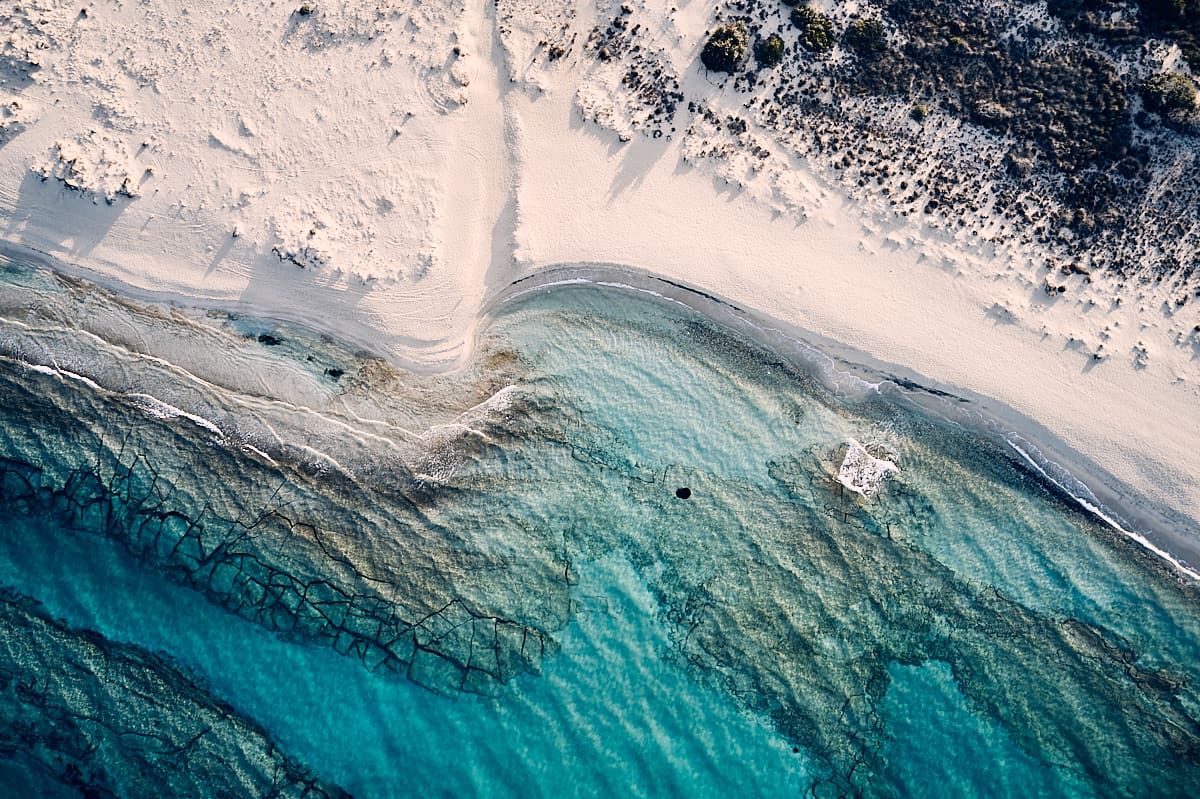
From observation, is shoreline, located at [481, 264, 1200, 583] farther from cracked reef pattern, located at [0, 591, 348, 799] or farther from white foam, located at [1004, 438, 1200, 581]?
cracked reef pattern, located at [0, 591, 348, 799]

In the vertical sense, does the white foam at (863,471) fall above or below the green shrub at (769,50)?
below

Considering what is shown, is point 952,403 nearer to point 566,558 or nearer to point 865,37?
point 865,37

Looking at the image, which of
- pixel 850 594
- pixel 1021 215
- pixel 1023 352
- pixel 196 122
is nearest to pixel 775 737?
pixel 850 594

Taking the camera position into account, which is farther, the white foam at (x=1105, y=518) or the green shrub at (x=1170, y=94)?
the white foam at (x=1105, y=518)

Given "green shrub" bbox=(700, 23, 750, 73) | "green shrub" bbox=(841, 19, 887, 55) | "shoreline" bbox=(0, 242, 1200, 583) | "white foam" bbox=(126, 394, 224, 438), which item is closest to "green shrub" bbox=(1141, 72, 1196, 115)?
"green shrub" bbox=(841, 19, 887, 55)

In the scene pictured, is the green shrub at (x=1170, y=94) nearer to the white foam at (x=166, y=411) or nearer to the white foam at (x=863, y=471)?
the white foam at (x=863, y=471)

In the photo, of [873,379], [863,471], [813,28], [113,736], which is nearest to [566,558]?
[863,471]

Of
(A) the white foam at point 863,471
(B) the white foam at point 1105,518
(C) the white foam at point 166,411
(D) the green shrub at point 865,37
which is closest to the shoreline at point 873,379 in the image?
(B) the white foam at point 1105,518
